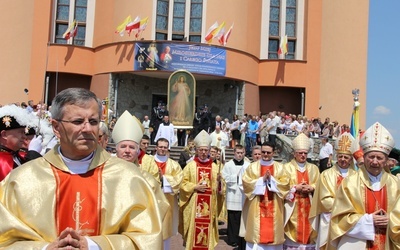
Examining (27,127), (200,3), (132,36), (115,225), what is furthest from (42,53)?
(115,225)

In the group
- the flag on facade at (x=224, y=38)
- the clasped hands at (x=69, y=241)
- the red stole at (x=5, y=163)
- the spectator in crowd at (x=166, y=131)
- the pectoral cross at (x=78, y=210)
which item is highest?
the flag on facade at (x=224, y=38)

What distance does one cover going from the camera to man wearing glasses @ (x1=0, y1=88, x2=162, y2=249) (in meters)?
3.18

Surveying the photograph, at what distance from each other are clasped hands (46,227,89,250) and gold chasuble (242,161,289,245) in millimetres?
6129

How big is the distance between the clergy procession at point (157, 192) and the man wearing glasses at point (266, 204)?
0.02 meters

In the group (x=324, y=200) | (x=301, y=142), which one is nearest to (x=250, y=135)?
(x=301, y=142)

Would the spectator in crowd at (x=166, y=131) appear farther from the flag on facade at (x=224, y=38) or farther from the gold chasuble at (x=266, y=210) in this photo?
the gold chasuble at (x=266, y=210)

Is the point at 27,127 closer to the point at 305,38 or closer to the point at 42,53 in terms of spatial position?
the point at 42,53

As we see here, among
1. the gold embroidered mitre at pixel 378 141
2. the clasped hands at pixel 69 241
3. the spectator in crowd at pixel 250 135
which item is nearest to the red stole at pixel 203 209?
the gold embroidered mitre at pixel 378 141

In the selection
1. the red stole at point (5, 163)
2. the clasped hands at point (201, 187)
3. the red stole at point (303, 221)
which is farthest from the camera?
the clasped hands at point (201, 187)

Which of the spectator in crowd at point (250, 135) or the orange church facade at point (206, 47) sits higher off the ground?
the orange church facade at point (206, 47)

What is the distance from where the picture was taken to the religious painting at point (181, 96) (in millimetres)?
25969

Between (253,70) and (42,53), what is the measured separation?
12.0 meters

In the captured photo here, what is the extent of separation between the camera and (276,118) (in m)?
22.3

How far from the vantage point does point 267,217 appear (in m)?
8.87
